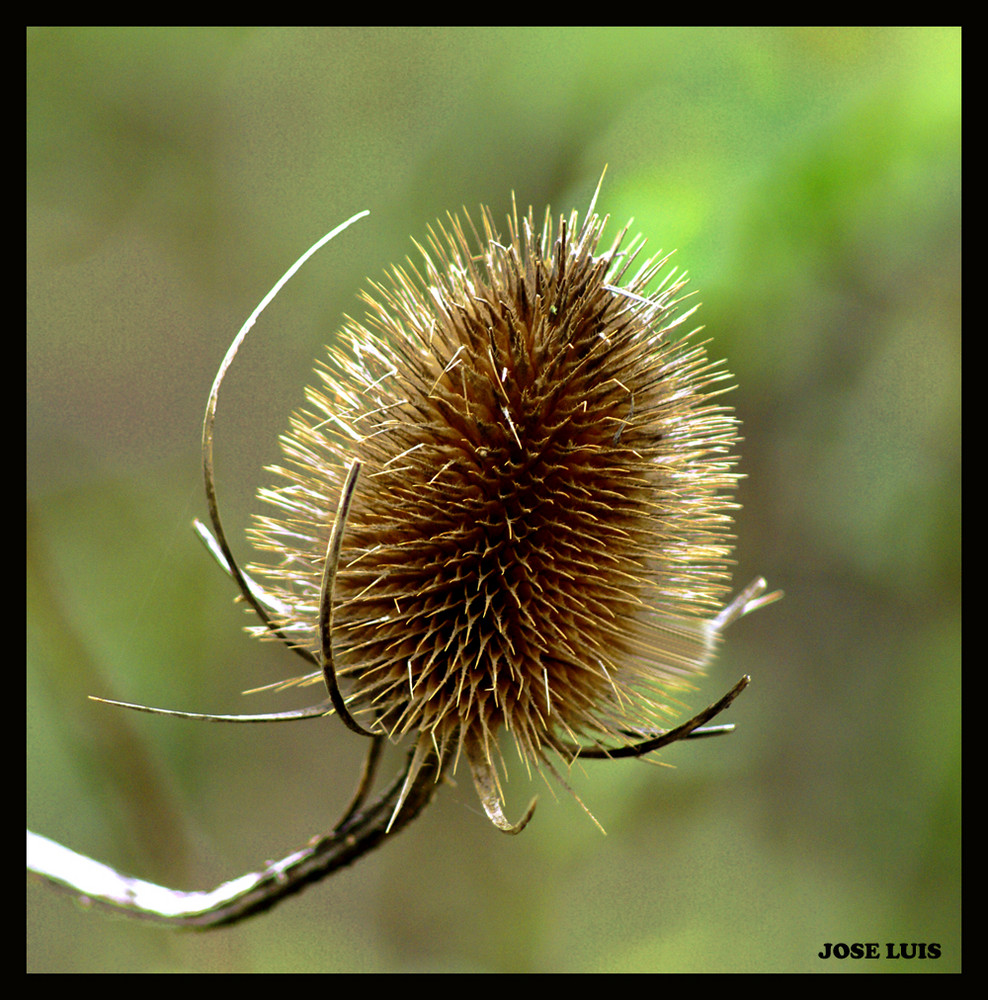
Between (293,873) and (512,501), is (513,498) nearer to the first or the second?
(512,501)

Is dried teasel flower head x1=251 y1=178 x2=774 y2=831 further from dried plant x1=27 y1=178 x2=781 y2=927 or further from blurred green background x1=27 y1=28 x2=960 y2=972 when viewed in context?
blurred green background x1=27 y1=28 x2=960 y2=972

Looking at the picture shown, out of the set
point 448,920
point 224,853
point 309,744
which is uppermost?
point 309,744

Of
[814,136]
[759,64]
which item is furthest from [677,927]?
[759,64]

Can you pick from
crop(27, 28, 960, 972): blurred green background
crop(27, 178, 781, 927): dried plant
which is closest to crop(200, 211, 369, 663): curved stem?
crop(27, 178, 781, 927): dried plant

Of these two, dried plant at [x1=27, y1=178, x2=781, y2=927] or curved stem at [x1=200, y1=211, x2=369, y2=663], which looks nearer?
curved stem at [x1=200, y1=211, x2=369, y2=663]

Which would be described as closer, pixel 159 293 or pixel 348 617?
pixel 348 617

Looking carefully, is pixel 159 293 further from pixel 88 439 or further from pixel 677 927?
pixel 677 927
